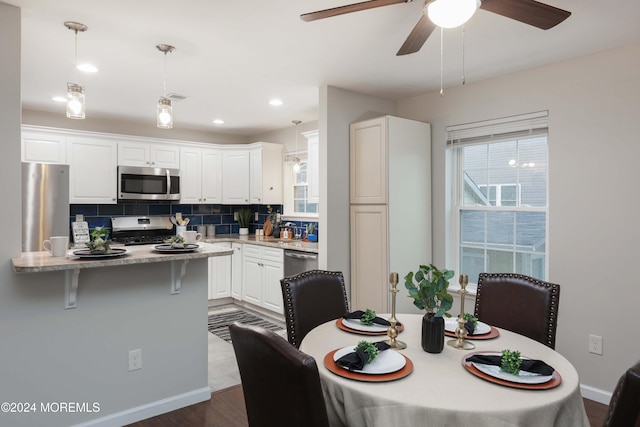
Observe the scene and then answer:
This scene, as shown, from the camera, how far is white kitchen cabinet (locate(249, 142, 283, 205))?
18.2 ft

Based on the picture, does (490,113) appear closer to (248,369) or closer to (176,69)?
(176,69)

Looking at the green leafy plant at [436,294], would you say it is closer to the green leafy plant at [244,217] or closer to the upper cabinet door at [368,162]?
the upper cabinet door at [368,162]

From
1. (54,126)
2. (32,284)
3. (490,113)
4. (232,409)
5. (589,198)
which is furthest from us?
(54,126)

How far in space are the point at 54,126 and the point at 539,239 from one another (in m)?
5.22

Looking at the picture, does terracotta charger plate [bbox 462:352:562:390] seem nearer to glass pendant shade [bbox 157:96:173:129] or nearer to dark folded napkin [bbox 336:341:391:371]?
dark folded napkin [bbox 336:341:391:371]

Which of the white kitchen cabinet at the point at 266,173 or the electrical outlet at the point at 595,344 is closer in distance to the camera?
the electrical outlet at the point at 595,344

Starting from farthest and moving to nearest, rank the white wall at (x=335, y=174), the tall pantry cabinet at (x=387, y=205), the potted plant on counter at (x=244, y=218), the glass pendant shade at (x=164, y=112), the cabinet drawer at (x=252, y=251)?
the potted plant on counter at (x=244, y=218) → the cabinet drawer at (x=252, y=251) → the white wall at (x=335, y=174) → the tall pantry cabinet at (x=387, y=205) → the glass pendant shade at (x=164, y=112)

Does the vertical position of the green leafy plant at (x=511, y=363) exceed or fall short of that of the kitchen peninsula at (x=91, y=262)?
it falls short

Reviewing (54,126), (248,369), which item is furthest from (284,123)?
(248,369)

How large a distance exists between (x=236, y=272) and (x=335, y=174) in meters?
2.35

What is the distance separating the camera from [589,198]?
→ 9.55ft

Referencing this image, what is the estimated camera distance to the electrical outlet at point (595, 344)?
2.88 metres

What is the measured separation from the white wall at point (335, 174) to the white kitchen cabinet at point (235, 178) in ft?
7.41

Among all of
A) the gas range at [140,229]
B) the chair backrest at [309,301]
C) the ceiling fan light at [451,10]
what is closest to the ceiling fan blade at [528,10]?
the ceiling fan light at [451,10]
